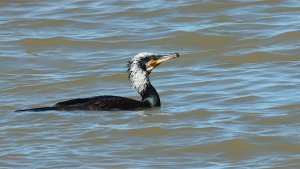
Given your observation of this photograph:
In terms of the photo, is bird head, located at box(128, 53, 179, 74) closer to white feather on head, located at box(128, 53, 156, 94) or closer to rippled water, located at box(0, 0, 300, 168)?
white feather on head, located at box(128, 53, 156, 94)

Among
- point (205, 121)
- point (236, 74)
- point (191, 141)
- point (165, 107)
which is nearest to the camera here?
point (191, 141)

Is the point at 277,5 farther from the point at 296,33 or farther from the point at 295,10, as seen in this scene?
the point at 296,33

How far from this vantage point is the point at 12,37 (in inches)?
742

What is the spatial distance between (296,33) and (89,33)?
356 centimetres

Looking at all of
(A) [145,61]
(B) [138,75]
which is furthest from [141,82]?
(A) [145,61]

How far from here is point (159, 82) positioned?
15617 millimetres

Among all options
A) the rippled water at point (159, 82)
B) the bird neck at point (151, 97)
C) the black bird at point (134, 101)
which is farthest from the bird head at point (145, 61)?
the rippled water at point (159, 82)

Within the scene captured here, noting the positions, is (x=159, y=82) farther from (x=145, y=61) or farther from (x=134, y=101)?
(x=134, y=101)

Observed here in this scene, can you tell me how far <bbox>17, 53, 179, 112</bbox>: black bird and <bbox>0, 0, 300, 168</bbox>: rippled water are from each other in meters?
0.10

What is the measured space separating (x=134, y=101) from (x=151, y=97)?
314mm

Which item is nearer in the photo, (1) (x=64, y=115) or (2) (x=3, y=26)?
(1) (x=64, y=115)

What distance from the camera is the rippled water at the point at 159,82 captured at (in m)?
11.5

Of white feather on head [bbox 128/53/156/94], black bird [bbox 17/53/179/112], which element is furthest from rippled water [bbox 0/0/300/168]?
white feather on head [bbox 128/53/156/94]

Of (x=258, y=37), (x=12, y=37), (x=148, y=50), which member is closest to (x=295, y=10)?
(x=258, y=37)
